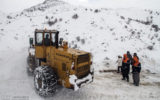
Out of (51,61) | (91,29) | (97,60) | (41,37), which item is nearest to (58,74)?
(51,61)

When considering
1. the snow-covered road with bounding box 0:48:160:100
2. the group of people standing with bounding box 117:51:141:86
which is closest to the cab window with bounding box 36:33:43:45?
the snow-covered road with bounding box 0:48:160:100

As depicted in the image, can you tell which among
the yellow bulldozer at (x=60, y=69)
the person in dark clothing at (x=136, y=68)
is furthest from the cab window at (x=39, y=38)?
the person in dark clothing at (x=136, y=68)

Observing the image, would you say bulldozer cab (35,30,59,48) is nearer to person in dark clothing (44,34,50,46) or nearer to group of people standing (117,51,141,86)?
person in dark clothing (44,34,50,46)

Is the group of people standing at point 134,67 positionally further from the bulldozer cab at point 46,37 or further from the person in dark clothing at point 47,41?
the person in dark clothing at point 47,41

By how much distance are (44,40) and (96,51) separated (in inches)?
298

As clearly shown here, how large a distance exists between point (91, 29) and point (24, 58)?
32.6ft

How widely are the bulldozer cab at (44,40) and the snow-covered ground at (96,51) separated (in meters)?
1.86

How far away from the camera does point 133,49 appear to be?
1451 cm

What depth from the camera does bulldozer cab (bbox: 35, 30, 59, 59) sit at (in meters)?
7.14

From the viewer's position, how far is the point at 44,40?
718 cm

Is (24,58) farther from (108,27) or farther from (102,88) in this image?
(108,27)

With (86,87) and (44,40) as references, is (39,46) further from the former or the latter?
(86,87)

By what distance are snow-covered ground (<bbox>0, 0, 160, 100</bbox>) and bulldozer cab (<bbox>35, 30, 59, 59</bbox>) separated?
1863 millimetres

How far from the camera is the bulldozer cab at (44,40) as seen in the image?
23.4 ft
